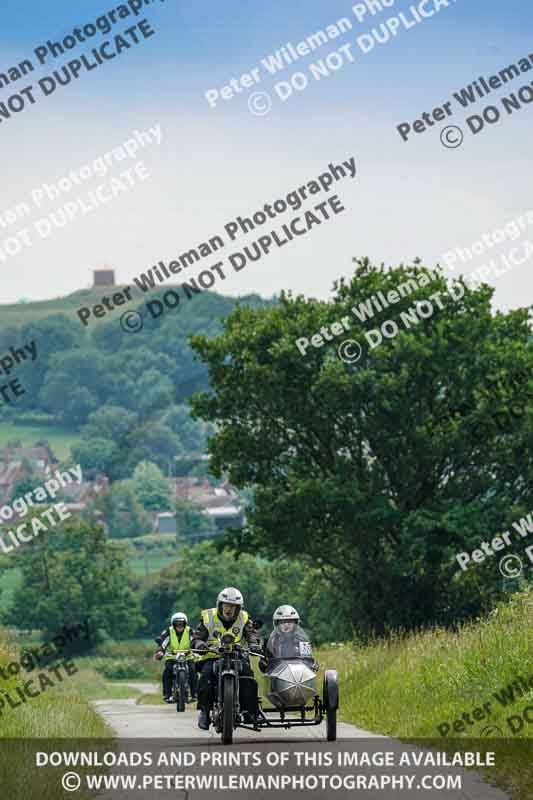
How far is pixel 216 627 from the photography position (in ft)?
54.1

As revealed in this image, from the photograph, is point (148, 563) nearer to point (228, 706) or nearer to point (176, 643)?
point (176, 643)

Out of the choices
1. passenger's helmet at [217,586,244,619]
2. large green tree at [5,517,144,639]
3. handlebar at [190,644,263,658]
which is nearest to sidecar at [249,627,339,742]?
handlebar at [190,644,263,658]

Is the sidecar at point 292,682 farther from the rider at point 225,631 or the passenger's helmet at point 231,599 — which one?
the passenger's helmet at point 231,599

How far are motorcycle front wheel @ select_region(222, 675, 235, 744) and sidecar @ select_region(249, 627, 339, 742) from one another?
0.30 metres

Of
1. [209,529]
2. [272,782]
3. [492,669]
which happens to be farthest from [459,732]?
[209,529]

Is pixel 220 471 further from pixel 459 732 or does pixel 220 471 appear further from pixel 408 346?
pixel 459 732

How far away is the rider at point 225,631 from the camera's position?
1630 cm

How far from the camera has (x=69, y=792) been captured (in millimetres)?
12930

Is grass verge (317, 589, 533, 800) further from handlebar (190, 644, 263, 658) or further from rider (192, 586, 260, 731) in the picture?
handlebar (190, 644, 263, 658)

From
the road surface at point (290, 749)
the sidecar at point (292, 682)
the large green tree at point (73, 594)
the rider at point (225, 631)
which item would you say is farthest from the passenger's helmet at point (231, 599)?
the large green tree at point (73, 594)

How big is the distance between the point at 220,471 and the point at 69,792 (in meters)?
37.1

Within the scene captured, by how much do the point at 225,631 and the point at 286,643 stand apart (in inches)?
25.6

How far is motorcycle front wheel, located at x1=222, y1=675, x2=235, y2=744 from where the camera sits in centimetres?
1582

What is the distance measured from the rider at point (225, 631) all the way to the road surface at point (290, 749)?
0.52m
